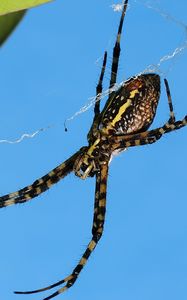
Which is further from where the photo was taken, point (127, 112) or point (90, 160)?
point (90, 160)

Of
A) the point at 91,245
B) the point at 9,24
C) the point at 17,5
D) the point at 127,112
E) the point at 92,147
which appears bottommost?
the point at 17,5

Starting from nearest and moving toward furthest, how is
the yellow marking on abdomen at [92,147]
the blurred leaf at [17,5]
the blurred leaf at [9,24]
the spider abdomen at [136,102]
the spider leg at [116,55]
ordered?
the blurred leaf at [17,5] < the blurred leaf at [9,24] < the spider abdomen at [136,102] < the spider leg at [116,55] < the yellow marking on abdomen at [92,147]

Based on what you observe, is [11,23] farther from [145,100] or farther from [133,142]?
[133,142]

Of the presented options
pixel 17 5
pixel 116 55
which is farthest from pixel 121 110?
pixel 17 5

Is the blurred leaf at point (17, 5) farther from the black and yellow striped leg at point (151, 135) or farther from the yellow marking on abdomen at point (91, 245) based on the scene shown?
the yellow marking on abdomen at point (91, 245)

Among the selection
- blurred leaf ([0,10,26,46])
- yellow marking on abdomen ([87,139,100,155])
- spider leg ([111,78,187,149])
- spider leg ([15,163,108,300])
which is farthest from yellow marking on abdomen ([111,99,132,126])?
blurred leaf ([0,10,26,46])

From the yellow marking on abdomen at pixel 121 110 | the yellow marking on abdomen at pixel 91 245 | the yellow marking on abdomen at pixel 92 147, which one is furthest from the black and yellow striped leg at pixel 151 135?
the yellow marking on abdomen at pixel 91 245

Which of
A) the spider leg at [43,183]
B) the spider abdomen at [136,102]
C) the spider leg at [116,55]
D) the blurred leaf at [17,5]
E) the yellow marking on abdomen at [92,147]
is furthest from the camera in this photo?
the spider leg at [43,183]

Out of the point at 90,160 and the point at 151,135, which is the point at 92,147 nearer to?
the point at 90,160
